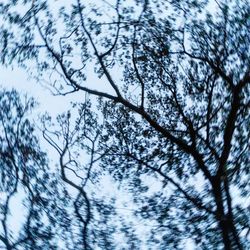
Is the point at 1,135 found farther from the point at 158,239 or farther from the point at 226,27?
the point at 226,27

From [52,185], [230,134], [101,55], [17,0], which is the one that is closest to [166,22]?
[101,55]

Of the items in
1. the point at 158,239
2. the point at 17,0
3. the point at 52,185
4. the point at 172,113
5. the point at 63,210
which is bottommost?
the point at 158,239

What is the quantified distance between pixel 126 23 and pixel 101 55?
0.41 m

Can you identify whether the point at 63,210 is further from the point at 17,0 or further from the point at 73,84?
the point at 17,0

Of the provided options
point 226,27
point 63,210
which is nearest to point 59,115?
point 63,210

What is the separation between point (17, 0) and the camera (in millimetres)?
3580

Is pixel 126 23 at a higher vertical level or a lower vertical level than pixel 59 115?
higher

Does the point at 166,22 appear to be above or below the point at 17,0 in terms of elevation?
below

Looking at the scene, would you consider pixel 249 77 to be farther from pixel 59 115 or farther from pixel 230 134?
pixel 59 115

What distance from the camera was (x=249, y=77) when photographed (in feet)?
11.6

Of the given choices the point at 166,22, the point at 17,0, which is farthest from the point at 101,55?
the point at 17,0

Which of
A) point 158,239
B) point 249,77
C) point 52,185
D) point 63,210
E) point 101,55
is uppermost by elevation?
point 101,55

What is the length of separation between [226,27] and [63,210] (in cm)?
251

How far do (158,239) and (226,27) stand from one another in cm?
226
